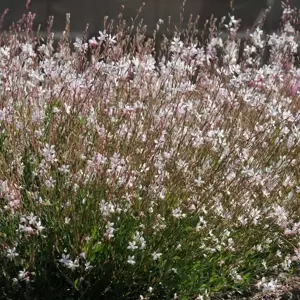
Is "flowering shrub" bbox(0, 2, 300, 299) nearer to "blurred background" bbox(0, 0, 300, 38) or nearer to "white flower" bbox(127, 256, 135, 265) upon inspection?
"white flower" bbox(127, 256, 135, 265)

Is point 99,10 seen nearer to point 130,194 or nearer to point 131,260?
point 130,194

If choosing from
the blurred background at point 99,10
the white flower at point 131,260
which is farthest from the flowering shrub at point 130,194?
the blurred background at point 99,10

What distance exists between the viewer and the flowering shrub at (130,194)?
137 inches

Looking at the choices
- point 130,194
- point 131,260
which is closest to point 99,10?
point 130,194

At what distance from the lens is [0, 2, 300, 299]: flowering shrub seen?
137 inches

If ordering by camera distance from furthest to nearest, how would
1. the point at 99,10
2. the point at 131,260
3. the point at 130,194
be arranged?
the point at 99,10
the point at 130,194
the point at 131,260

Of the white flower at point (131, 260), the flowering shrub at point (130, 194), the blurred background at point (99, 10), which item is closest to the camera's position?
the white flower at point (131, 260)

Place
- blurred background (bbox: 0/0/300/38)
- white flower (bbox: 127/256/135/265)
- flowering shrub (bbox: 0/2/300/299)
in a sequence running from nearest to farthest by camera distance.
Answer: white flower (bbox: 127/256/135/265)
flowering shrub (bbox: 0/2/300/299)
blurred background (bbox: 0/0/300/38)

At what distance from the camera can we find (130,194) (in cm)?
349

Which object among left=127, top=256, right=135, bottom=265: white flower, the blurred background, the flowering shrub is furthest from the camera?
the blurred background

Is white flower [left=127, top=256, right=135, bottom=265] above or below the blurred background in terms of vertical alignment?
below

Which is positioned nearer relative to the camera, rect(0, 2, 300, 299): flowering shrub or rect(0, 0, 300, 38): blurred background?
rect(0, 2, 300, 299): flowering shrub

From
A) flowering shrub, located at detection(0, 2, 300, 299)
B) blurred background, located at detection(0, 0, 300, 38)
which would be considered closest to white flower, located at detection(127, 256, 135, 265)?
flowering shrub, located at detection(0, 2, 300, 299)

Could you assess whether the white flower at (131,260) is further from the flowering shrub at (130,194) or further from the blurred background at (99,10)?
the blurred background at (99,10)
